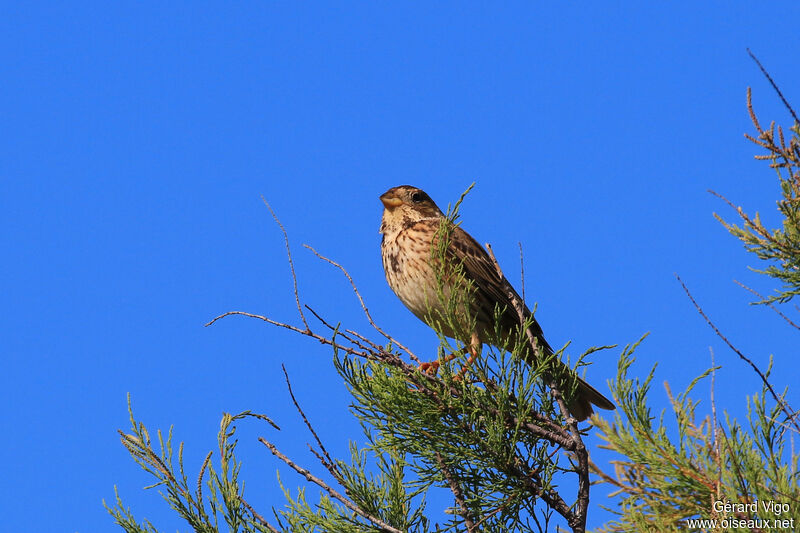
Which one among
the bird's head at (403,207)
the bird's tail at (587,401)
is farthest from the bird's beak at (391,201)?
the bird's tail at (587,401)

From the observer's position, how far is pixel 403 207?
7.28 meters

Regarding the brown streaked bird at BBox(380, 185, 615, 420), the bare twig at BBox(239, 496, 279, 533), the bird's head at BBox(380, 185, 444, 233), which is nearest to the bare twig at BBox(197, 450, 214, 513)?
the bare twig at BBox(239, 496, 279, 533)

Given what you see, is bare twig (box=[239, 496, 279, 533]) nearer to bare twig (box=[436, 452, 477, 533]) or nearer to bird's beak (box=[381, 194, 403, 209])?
bare twig (box=[436, 452, 477, 533])

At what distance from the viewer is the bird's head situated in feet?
23.5

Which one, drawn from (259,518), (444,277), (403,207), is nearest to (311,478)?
(259,518)

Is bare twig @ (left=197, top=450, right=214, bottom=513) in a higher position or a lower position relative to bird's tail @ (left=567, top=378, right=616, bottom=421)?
lower

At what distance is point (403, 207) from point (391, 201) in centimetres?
11

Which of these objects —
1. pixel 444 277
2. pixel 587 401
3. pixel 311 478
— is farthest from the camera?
pixel 444 277

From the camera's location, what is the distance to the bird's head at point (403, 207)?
7.15 m

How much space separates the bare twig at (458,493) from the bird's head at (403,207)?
287 cm

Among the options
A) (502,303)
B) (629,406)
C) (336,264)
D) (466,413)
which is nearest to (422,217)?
(502,303)

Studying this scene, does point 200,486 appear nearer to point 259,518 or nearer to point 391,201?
point 259,518

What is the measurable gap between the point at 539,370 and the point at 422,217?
3.12 m

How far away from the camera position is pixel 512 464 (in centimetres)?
445
